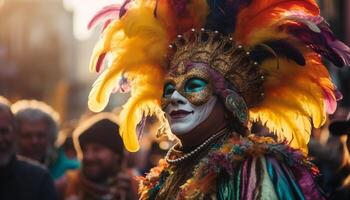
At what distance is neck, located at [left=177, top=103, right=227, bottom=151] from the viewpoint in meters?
4.90

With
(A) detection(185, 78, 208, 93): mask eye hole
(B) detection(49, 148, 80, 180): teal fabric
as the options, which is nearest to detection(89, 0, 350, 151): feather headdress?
(A) detection(185, 78, 208, 93): mask eye hole

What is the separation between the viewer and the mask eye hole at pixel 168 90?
496 centimetres

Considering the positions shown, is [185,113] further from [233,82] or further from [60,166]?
[60,166]

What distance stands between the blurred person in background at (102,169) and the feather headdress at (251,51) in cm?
145

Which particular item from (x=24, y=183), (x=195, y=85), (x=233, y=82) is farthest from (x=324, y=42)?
(x=24, y=183)

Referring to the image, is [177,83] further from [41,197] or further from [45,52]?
[45,52]

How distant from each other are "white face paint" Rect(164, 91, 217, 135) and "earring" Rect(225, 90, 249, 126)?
0.08 metres

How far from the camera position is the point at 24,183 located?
6738mm

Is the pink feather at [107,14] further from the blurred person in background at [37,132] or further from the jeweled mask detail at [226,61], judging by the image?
the blurred person in background at [37,132]

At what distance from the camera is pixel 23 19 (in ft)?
122

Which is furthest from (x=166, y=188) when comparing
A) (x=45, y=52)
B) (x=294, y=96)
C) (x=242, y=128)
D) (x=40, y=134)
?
(x=45, y=52)

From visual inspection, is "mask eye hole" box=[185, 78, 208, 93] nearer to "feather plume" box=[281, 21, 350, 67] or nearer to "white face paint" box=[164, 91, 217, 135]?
"white face paint" box=[164, 91, 217, 135]

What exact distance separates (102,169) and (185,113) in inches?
80.0

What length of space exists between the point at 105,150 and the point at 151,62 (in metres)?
1.71
